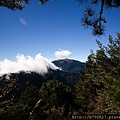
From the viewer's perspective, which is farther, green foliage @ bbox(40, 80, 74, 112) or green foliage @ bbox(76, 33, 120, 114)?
green foliage @ bbox(40, 80, 74, 112)

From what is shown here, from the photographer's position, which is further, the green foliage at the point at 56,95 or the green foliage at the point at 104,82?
the green foliage at the point at 56,95

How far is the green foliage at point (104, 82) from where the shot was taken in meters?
2.43

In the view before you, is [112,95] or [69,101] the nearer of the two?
[112,95]

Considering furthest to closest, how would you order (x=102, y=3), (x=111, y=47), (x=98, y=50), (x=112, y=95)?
1. (x=98, y=50)
2. (x=111, y=47)
3. (x=102, y=3)
4. (x=112, y=95)

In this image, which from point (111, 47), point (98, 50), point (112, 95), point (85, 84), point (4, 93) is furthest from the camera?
point (85, 84)

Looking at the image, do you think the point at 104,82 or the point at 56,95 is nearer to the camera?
the point at 104,82

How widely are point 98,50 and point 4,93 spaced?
20.0 meters

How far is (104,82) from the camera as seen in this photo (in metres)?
3.01

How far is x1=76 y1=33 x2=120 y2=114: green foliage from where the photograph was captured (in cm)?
243

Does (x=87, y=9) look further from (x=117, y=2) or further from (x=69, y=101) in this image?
(x=69, y=101)

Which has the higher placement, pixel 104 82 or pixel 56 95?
pixel 56 95

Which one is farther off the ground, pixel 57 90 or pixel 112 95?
pixel 57 90

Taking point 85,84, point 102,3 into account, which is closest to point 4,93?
point 102,3

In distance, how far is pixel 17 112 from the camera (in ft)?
9.55
